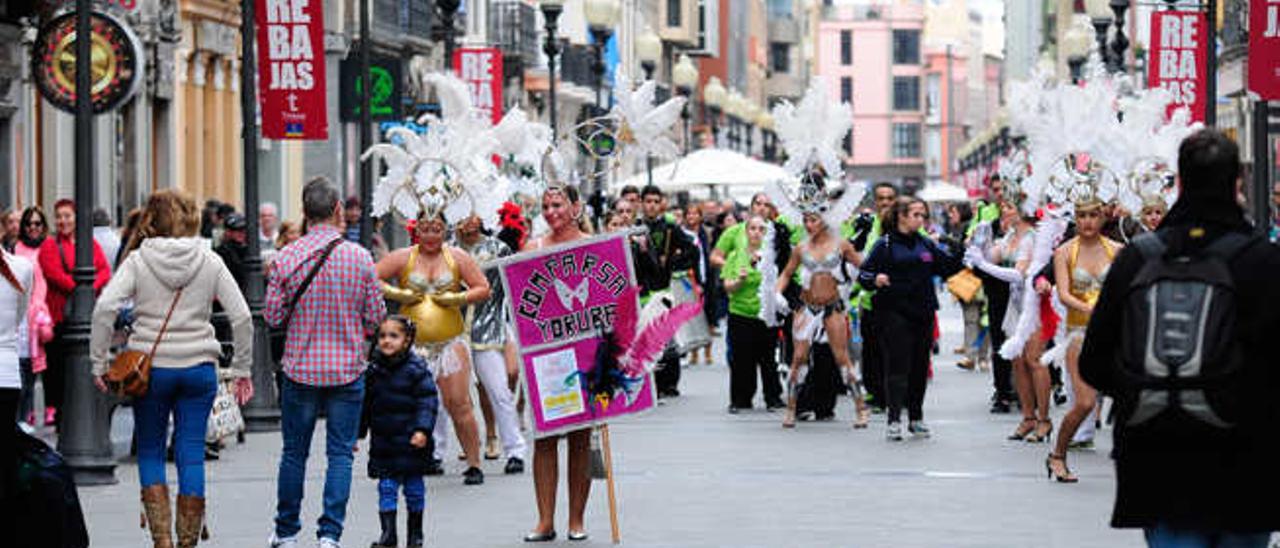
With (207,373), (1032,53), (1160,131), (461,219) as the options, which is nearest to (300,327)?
(207,373)

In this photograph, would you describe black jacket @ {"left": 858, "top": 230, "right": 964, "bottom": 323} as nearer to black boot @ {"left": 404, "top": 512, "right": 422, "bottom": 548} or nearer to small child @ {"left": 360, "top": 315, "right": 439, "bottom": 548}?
small child @ {"left": 360, "top": 315, "right": 439, "bottom": 548}

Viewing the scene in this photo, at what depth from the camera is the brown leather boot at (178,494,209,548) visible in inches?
470

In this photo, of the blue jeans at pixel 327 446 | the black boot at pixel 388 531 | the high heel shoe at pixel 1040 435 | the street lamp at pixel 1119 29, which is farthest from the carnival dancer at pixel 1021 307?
the street lamp at pixel 1119 29

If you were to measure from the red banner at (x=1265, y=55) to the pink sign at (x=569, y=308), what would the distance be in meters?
7.52

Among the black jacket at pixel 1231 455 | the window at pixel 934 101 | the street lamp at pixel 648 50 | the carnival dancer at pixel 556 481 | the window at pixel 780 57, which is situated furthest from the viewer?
the window at pixel 934 101

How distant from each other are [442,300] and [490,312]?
1581mm

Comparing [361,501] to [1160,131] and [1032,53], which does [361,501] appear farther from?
[1032,53]

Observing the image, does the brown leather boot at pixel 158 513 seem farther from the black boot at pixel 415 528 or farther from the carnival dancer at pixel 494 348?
the carnival dancer at pixel 494 348

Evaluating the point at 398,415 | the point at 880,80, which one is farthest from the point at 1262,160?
the point at 880,80

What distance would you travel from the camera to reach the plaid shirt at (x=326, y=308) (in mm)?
11875

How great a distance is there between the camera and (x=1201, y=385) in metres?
7.16

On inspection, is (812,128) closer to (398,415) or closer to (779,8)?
(398,415)

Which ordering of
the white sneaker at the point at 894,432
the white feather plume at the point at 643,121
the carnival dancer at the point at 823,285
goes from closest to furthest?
the white sneaker at the point at 894,432
the carnival dancer at the point at 823,285
the white feather plume at the point at 643,121

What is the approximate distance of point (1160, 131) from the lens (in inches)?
779
